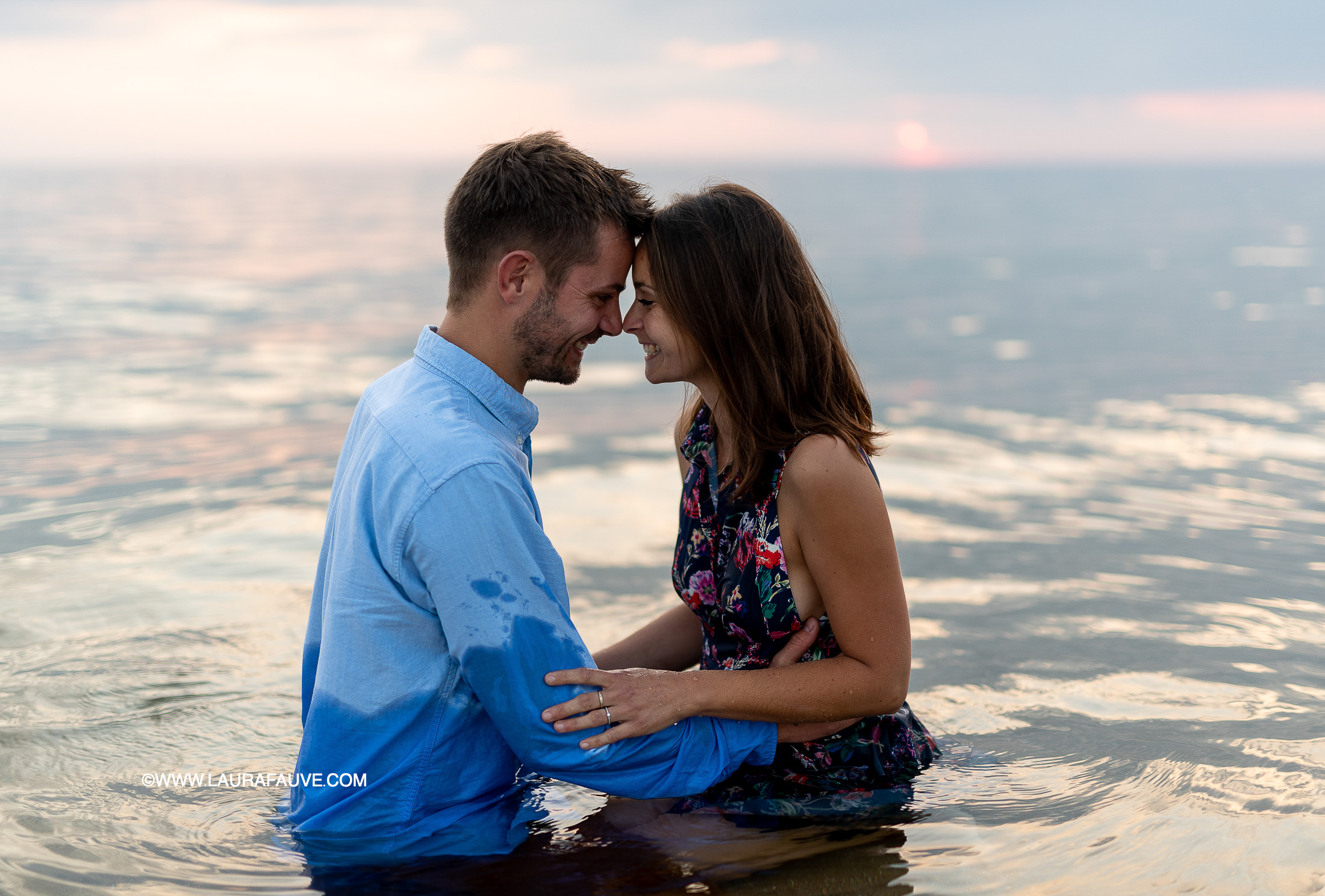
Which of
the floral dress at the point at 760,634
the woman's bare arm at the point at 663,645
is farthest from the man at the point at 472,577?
the woman's bare arm at the point at 663,645

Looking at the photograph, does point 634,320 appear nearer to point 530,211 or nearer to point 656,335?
point 656,335

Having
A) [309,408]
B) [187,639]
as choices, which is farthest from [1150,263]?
[187,639]

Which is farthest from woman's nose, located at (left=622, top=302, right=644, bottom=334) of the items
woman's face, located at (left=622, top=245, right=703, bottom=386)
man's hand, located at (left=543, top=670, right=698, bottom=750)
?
man's hand, located at (left=543, top=670, right=698, bottom=750)

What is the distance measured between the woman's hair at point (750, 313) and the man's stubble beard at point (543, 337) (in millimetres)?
332

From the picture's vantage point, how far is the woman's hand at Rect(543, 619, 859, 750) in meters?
3.06

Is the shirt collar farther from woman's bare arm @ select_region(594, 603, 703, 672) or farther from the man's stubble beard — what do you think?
woman's bare arm @ select_region(594, 603, 703, 672)

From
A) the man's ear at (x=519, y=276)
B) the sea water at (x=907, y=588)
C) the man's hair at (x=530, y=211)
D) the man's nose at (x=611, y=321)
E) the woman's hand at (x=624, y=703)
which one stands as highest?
the man's hair at (x=530, y=211)

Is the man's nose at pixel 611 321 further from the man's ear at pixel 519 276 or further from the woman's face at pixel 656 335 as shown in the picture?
the man's ear at pixel 519 276

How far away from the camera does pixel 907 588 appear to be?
267 inches

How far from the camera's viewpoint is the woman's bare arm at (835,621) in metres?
3.36

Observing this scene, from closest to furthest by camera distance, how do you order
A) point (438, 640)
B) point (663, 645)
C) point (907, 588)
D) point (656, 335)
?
point (438, 640)
point (656, 335)
point (663, 645)
point (907, 588)

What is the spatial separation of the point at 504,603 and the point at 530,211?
1.20 metres

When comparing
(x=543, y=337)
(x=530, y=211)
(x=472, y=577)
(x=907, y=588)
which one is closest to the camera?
(x=472, y=577)

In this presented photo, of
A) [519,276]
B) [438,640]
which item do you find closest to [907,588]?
[519,276]
